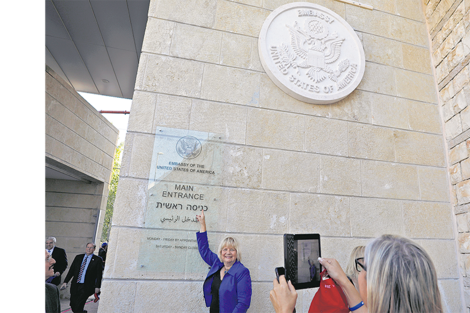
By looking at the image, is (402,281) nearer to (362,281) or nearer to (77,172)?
(362,281)

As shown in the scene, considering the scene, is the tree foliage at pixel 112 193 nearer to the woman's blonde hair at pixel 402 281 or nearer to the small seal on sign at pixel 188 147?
the small seal on sign at pixel 188 147

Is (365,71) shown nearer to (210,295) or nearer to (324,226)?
(324,226)

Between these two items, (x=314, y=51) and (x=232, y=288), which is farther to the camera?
(x=314, y=51)

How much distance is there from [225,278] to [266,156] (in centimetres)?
115

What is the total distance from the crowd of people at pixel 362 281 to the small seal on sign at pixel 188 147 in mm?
563

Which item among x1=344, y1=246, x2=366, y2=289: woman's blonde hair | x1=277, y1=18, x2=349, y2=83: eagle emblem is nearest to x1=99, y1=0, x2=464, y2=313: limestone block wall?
x1=277, y1=18, x2=349, y2=83: eagle emblem

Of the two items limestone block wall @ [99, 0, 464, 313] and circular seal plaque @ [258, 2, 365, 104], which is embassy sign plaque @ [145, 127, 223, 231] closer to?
limestone block wall @ [99, 0, 464, 313]

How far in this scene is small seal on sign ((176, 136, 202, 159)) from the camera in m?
2.55

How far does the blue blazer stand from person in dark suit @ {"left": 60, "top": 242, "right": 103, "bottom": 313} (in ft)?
13.0

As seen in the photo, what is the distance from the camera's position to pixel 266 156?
275 cm

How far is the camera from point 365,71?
329cm

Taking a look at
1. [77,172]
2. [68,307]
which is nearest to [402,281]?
[77,172]

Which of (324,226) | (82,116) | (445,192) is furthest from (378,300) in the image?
(82,116)
